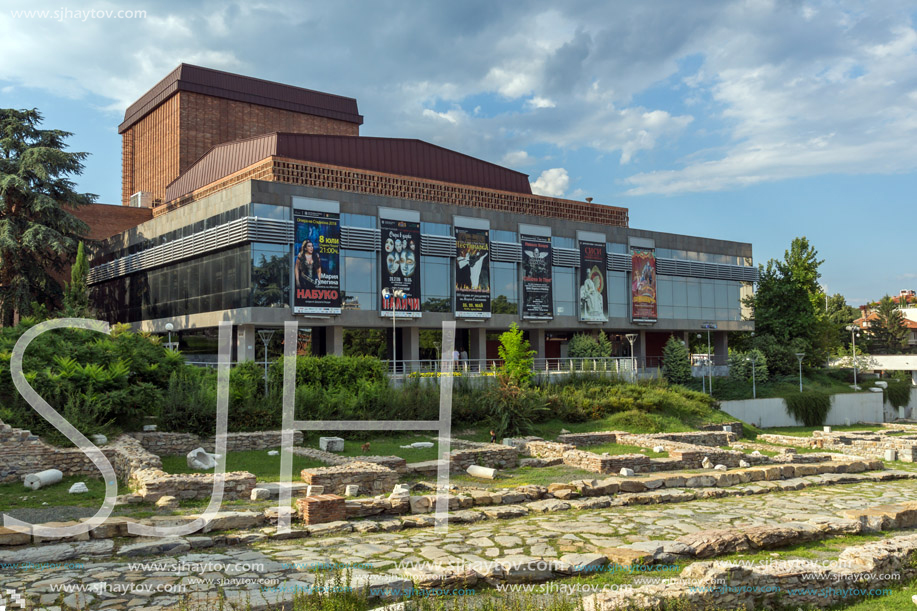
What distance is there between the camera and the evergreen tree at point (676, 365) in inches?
1544

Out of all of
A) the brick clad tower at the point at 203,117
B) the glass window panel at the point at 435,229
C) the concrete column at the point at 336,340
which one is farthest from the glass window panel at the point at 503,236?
the brick clad tower at the point at 203,117

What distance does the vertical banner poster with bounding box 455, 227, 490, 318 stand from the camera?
38.2 meters

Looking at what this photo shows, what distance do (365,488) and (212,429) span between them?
790cm

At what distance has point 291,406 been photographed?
1978 cm

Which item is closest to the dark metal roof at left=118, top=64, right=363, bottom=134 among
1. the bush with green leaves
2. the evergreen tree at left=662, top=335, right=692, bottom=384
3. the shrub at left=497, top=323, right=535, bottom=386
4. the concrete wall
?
the evergreen tree at left=662, top=335, right=692, bottom=384

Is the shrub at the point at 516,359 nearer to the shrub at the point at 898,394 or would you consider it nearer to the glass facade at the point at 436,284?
the glass facade at the point at 436,284

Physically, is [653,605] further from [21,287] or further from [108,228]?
[108,228]

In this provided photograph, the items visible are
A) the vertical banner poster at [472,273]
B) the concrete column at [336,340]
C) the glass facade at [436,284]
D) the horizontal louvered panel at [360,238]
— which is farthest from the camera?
the vertical banner poster at [472,273]

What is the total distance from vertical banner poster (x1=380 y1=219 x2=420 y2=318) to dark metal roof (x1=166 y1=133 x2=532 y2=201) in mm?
6441

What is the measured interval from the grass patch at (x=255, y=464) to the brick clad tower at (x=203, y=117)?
43.3m

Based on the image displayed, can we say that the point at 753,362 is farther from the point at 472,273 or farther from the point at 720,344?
the point at 472,273

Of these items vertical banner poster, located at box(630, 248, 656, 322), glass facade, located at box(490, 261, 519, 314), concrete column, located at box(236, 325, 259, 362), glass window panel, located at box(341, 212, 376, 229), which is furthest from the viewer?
vertical banner poster, located at box(630, 248, 656, 322)

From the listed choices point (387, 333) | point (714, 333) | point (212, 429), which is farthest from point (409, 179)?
point (714, 333)

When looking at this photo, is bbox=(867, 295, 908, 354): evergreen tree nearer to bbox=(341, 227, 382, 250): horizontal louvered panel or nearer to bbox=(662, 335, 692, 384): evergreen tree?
bbox=(662, 335, 692, 384): evergreen tree
